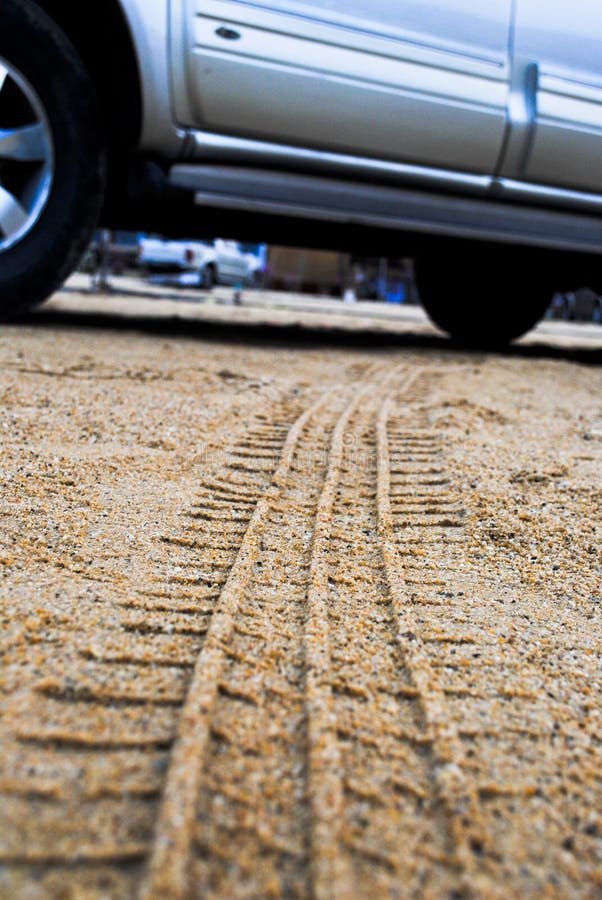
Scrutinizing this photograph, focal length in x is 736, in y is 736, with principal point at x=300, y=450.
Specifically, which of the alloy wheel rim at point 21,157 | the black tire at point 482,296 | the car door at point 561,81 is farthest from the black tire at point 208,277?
Answer: the alloy wheel rim at point 21,157

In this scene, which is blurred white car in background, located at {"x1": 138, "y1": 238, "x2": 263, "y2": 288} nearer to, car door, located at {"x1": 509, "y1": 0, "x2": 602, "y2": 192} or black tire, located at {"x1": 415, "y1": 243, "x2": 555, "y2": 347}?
black tire, located at {"x1": 415, "y1": 243, "x2": 555, "y2": 347}

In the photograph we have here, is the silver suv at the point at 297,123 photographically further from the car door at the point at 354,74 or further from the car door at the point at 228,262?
the car door at the point at 228,262

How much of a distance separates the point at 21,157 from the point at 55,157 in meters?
0.13

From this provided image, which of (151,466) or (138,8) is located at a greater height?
(138,8)

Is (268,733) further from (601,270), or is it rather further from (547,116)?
(601,270)

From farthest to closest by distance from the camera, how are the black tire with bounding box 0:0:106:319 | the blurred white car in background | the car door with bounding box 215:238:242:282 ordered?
1. the car door with bounding box 215:238:242:282
2. the blurred white car in background
3. the black tire with bounding box 0:0:106:319

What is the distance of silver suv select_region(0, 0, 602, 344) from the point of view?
9.95ft

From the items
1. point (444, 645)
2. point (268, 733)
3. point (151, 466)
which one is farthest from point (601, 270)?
point (268, 733)

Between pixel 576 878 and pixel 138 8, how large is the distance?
327cm

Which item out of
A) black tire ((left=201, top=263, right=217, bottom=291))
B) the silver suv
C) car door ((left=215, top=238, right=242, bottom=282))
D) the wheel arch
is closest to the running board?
the silver suv

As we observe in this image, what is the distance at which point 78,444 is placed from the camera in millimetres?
2061

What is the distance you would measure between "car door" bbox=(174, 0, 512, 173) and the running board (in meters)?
0.17

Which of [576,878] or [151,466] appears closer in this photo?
[576,878]

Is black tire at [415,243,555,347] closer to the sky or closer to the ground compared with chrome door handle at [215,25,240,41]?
closer to the ground
